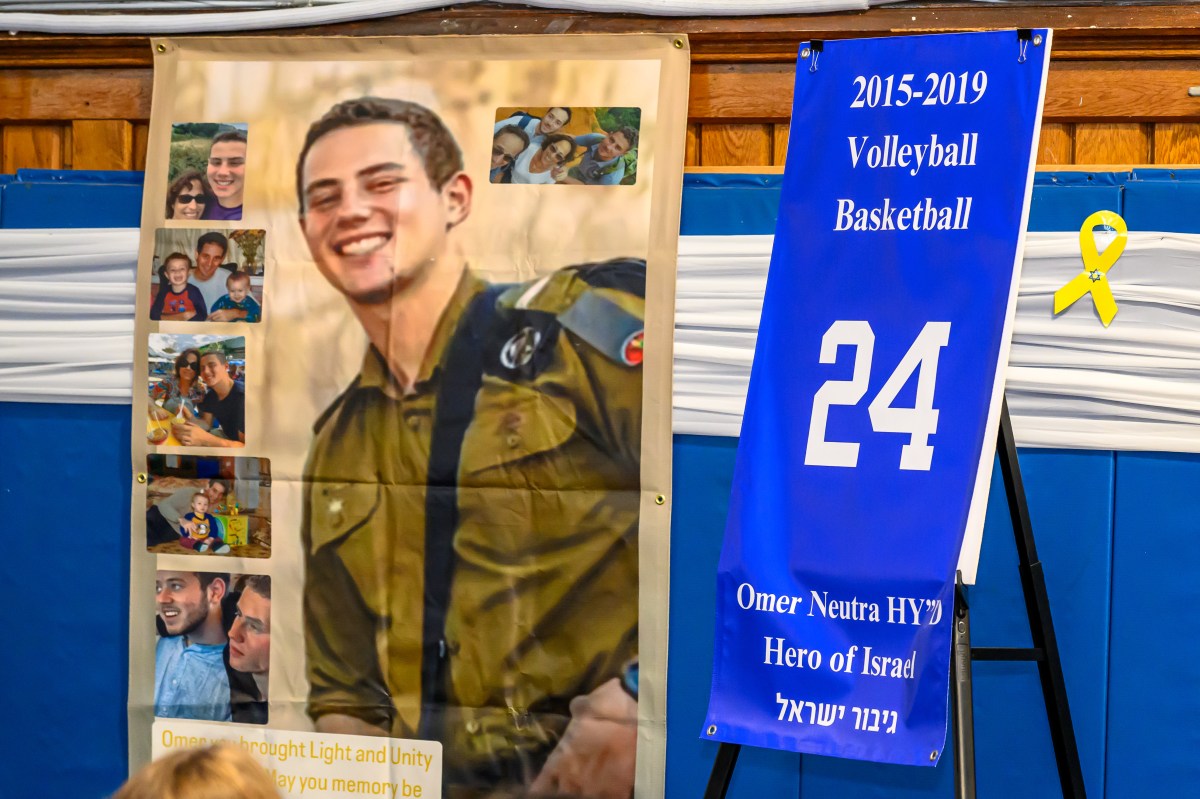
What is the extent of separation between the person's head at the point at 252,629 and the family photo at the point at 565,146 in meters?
1.06

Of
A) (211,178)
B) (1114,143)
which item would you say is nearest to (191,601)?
(211,178)

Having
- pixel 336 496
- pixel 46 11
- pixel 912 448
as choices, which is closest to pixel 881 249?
pixel 912 448

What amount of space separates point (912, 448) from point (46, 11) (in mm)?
2298

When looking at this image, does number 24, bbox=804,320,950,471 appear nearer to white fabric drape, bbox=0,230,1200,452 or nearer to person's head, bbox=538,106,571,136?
white fabric drape, bbox=0,230,1200,452

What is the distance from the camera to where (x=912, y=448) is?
1818 mm

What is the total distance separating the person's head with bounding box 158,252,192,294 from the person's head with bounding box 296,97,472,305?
30 centimetres

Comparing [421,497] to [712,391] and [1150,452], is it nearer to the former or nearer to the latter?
[712,391]

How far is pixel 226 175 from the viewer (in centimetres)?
261

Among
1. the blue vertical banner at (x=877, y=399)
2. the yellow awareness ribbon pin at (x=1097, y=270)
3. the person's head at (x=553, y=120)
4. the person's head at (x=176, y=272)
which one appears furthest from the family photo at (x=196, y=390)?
the yellow awareness ribbon pin at (x=1097, y=270)

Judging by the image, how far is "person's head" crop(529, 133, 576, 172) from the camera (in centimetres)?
247

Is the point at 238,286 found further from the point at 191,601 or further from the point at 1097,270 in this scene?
the point at 1097,270

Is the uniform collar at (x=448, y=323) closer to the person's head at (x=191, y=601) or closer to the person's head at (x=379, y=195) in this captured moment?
the person's head at (x=379, y=195)

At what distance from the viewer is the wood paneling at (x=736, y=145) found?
256cm

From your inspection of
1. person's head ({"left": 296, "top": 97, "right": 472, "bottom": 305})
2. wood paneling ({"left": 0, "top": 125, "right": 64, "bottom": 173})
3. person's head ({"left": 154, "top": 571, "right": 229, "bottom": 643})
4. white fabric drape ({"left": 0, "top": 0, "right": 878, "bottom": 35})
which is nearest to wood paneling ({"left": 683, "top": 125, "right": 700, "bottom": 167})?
white fabric drape ({"left": 0, "top": 0, "right": 878, "bottom": 35})
